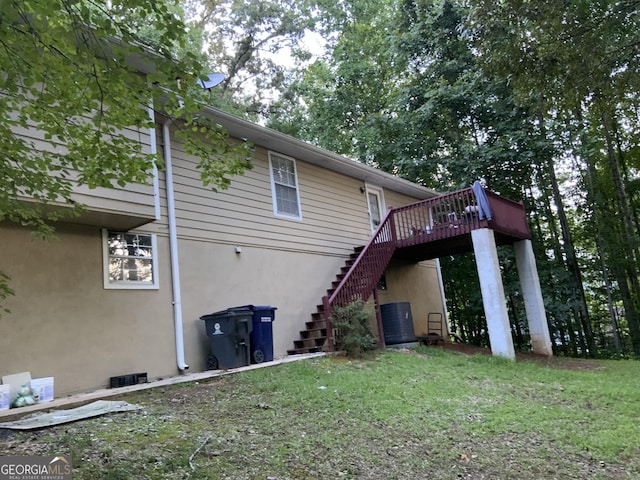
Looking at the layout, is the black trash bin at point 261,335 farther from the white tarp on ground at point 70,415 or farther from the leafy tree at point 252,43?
the leafy tree at point 252,43

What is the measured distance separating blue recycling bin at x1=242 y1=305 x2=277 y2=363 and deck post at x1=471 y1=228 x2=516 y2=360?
15.2 ft

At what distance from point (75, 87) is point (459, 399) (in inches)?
215

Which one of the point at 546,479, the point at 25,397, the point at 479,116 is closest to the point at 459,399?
the point at 546,479

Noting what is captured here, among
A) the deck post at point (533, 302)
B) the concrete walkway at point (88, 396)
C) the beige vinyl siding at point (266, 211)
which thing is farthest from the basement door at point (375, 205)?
the concrete walkway at point (88, 396)

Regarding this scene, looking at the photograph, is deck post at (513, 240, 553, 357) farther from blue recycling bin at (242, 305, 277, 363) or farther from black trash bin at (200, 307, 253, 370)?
black trash bin at (200, 307, 253, 370)

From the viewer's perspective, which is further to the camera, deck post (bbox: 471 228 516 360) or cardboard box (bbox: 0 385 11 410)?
deck post (bbox: 471 228 516 360)

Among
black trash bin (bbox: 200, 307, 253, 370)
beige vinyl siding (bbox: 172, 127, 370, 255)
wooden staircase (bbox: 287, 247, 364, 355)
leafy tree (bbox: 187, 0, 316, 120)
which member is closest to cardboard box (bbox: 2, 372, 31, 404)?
black trash bin (bbox: 200, 307, 253, 370)

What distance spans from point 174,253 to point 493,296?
21.3 ft

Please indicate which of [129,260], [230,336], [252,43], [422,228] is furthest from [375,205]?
[252,43]

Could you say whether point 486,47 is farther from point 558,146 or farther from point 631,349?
point 631,349

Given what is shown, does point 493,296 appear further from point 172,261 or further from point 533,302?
point 172,261

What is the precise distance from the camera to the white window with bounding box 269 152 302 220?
33.0 feet

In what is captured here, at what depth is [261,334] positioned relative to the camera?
7824 mm

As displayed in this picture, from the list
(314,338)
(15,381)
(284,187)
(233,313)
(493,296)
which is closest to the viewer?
(15,381)
